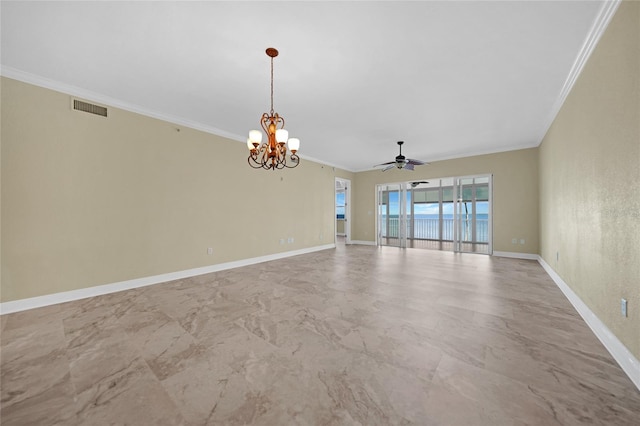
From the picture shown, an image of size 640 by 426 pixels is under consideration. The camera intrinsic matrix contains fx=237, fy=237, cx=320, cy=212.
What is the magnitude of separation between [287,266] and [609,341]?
4405 mm

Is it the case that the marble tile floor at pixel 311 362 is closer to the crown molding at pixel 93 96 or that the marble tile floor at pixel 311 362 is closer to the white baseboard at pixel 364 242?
the crown molding at pixel 93 96

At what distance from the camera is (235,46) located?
7.89 ft

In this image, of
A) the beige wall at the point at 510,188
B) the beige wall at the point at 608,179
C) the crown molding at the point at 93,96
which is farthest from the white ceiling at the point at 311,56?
the beige wall at the point at 510,188

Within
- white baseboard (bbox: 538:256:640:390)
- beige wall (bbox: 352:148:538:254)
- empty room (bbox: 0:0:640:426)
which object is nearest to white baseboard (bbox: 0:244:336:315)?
empty room (bbox: 0:0:640:426)

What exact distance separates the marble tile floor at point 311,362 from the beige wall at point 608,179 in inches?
16.5

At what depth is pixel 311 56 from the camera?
8.35 feet

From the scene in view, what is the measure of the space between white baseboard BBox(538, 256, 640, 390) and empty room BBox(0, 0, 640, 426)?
2cm

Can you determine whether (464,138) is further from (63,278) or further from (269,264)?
(63,278)

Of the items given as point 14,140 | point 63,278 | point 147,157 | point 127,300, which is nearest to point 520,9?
point 147,157

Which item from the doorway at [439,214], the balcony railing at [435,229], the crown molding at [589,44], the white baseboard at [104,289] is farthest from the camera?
the balcony railing at [435,229]

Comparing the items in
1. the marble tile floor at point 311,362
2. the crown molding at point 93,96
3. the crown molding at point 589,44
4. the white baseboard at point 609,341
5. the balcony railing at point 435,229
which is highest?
the crown molding at point 589,44

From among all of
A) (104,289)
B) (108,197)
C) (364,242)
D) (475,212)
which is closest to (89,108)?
(108,197)

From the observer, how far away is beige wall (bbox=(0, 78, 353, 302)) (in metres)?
2.83

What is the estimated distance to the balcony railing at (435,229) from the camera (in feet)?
27.8
